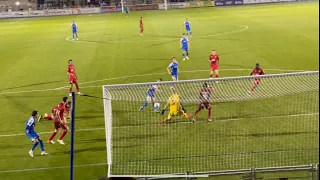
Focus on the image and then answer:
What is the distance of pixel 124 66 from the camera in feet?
96.6

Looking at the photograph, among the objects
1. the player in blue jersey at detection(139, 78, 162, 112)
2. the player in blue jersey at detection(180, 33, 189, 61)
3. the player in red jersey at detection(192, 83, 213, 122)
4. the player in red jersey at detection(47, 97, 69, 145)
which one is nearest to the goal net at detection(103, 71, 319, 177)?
the player in blue jersey at detection(139, 78, 162, 112)

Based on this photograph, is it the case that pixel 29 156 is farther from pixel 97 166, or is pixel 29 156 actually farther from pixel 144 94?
pixel 144 94

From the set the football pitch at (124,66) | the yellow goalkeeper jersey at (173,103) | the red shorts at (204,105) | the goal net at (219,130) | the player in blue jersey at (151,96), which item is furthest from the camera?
the player in blue jersey at (151,96)

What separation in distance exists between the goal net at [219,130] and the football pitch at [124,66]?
0.32 feet

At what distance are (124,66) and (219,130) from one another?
45.9ft

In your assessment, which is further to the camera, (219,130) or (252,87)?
(252,87)

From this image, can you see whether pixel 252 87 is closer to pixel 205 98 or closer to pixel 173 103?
pixel 205 98

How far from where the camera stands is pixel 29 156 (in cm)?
1529

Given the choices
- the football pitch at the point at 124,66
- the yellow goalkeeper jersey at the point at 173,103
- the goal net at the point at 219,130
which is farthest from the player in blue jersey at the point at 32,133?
the yellow goalkeeper jersey at the point at 173,103

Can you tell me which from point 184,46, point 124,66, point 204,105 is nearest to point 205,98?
point 204,105

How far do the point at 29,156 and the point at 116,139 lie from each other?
10.4 feet

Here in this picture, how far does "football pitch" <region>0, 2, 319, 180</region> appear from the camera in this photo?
1498 centimetres

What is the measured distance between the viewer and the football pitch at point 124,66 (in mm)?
14984

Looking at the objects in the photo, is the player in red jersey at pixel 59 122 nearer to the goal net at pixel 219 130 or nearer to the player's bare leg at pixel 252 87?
the goal net at pixel 219 130
